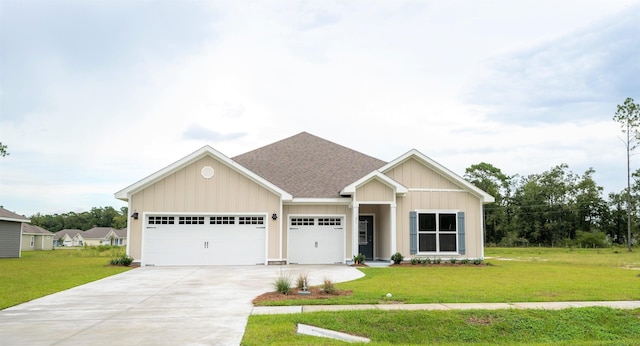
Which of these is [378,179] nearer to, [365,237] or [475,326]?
[365,237]

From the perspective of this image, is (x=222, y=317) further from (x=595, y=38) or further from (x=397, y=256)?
(x=595, y=38)

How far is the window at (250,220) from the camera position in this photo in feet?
68.0

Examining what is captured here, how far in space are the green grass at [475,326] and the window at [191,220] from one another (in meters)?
12.5

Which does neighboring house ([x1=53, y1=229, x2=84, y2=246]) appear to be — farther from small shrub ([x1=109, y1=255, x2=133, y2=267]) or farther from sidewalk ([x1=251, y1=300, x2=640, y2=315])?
sidewalk ([x1=251, y1=300, x2=640, y2=315])

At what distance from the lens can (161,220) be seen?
2047 centimetres

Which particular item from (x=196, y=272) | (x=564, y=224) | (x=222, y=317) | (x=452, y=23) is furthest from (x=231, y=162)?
(x=564, y=224)

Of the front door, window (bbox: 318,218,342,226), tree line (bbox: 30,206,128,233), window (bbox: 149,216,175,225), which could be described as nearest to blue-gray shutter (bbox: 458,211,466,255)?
the front door

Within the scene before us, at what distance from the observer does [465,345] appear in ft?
26.1

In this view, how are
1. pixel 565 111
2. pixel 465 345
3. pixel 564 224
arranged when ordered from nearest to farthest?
pixel 465 345 < pixel 565 111 < pixel 564 224

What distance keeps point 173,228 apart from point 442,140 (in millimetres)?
16725

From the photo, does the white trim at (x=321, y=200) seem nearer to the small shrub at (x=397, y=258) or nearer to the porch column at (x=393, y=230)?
the porch column at (x=393, y=230)

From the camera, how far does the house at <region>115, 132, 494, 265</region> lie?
2030cm

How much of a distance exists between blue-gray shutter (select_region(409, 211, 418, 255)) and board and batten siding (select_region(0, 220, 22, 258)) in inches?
1000

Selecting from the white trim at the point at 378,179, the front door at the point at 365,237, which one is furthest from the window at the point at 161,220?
the front door at the point at 365,237
